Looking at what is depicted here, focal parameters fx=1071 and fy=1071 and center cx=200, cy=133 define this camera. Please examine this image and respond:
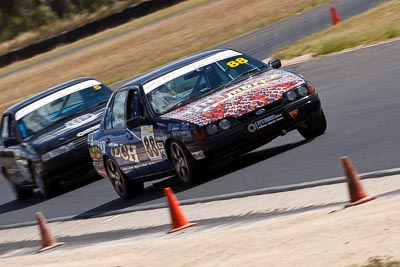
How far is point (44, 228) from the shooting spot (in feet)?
39.6

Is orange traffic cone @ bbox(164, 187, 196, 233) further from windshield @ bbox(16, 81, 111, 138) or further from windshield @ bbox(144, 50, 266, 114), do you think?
windshield @ bbox(16, 81, 111, 138)

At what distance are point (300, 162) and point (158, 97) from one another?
220cm

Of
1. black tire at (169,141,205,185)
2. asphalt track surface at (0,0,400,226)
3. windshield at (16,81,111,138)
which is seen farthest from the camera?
windshield at (16,81,111,138)

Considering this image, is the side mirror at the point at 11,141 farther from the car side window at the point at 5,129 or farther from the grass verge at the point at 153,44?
the grass verge at the point at 153,44

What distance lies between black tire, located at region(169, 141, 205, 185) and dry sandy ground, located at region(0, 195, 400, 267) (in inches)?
84.9

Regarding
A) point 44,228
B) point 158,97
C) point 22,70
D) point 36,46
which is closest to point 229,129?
point 158,97

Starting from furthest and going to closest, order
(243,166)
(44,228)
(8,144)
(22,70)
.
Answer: (22,70), (8,144), (243,166), (44,228)

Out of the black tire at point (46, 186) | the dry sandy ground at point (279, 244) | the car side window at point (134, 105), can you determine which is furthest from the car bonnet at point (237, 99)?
the black tire at point (46, 186)

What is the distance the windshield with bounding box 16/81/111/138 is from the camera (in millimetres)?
17047

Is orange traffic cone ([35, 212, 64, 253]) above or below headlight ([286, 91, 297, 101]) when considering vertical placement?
below

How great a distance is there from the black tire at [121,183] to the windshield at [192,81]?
53.7 inches

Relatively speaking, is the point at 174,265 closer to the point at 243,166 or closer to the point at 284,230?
the point at 284,230

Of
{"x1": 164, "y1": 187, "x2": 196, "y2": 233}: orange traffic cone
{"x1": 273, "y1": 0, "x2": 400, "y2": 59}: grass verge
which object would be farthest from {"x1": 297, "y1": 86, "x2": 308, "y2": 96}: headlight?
{"x1": 273, "y1": 0, "x2": 400, "y2": 59}: grass verge

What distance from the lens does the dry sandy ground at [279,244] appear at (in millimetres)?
7016
